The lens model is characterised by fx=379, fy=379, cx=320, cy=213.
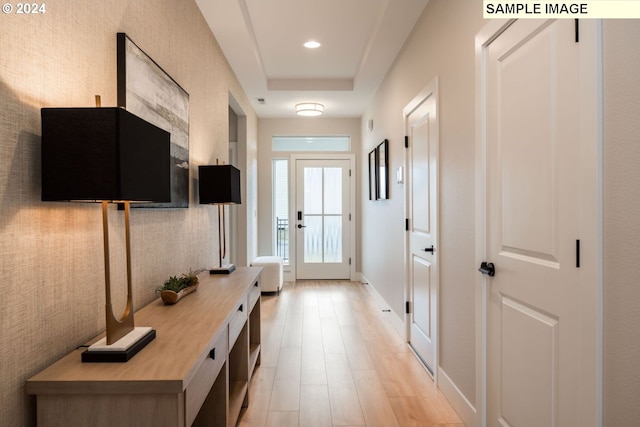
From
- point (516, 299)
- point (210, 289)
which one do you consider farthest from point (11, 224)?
point (516, 299)

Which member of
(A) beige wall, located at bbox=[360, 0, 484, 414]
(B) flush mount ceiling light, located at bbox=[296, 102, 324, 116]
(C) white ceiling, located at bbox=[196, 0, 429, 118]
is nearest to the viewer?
(A) beige wall, located at bbox=[360, 0, 484, 414]

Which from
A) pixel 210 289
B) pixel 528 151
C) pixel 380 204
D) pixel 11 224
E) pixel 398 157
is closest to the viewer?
pixel 11 224

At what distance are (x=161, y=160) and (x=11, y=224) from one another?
453 millimetres

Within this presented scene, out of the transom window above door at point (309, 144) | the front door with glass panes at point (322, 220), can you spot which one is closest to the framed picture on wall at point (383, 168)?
the front door with glass panes at point (322, 220)

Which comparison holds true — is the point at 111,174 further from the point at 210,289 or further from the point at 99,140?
the point at 210,289

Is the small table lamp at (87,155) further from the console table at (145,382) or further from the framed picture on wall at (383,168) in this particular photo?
the framed picture on wall at (383,168)

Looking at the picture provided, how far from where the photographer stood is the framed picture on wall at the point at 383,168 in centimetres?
426

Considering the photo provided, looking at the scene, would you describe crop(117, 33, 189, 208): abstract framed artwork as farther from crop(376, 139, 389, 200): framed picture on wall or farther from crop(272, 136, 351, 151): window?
crop(272, 136, 351, 151): window

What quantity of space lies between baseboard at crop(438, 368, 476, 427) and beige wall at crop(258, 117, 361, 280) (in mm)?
3945

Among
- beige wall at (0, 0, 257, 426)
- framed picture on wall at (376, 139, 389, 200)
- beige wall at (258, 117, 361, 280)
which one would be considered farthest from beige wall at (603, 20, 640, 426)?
beige wall at (258, 117, 361, 280)

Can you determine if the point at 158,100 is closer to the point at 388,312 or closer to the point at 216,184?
the point at 216,184

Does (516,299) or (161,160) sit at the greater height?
(161,160)

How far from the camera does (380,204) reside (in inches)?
187

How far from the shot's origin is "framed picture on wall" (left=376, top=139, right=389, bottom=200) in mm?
4262
